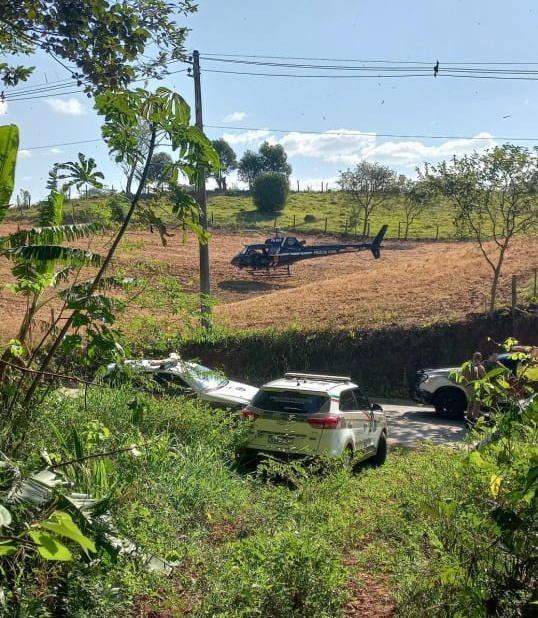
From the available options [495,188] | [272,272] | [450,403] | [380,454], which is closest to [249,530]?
[380,454]

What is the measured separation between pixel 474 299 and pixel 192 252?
2713cm

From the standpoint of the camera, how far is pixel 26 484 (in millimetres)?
3484

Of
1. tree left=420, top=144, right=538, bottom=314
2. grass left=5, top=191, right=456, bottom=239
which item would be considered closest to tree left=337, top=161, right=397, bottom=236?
grass left=5, top=191, right=456, bottom=239

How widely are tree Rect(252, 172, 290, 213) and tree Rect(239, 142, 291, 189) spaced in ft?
82.9

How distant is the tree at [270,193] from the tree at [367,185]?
356 inches

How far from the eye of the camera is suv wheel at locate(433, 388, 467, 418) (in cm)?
1722

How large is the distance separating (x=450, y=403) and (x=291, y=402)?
28.6 ft

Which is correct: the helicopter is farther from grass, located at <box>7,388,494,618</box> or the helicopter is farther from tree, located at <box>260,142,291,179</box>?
tree, located at <box>260,142,291,179</box>

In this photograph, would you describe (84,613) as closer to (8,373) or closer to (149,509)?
(149,509)

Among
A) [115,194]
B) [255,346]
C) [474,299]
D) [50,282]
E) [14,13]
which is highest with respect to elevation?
[14,13]

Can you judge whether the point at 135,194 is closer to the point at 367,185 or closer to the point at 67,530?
the point at 67,530

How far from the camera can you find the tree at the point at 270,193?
67062mm

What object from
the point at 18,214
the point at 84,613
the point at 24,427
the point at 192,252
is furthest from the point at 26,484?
the point at 18,214

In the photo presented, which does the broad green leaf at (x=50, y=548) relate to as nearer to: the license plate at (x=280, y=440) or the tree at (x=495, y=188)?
the license plate at (x=280, y=440)
